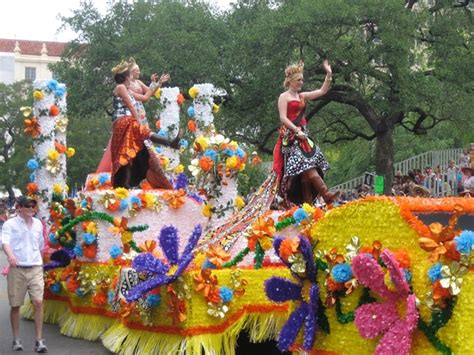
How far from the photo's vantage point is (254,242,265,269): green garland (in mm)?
6992

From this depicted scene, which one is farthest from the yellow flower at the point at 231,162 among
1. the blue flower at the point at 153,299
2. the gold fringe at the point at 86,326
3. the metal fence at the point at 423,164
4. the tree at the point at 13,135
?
the tree at the point at 13,135

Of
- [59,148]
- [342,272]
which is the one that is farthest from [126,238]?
[342,272]

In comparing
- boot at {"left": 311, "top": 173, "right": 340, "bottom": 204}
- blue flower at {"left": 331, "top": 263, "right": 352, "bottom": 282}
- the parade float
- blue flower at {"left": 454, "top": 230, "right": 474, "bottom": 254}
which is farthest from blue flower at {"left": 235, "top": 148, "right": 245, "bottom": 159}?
blue flower at {"left": 454, "top": 230, "right": 474, "bottom": 254}

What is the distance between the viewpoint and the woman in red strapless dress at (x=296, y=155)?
805cm

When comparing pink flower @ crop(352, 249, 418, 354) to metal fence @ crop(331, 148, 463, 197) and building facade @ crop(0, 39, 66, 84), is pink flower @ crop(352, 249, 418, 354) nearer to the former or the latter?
metal fence @ crop(331, 148, 463, 197)

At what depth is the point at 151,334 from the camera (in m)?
7.33

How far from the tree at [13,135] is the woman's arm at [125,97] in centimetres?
3674

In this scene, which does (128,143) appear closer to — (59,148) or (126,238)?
(126,238)

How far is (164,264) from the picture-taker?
23.0ft

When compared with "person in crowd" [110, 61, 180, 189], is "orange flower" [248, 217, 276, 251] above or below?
below

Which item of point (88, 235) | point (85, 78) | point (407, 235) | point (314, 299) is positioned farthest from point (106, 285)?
point (85, 78)

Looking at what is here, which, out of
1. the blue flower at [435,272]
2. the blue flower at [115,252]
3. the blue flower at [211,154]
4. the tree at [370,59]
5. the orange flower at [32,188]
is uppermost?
the tree at [370,59]

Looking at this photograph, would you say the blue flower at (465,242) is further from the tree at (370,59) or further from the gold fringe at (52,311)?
the tree at (370,59)

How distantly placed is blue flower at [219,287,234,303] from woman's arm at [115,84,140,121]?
3.50 meters
